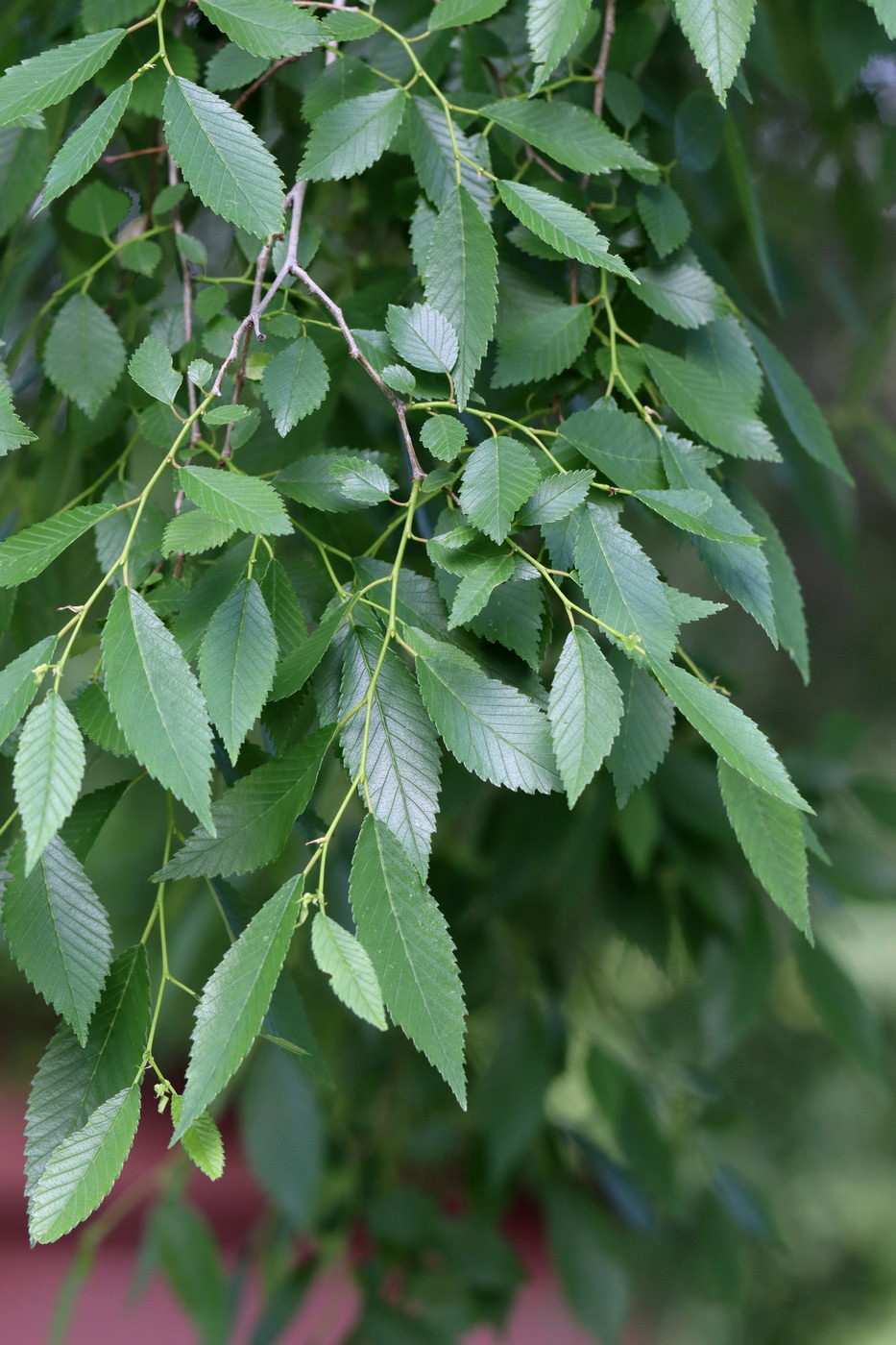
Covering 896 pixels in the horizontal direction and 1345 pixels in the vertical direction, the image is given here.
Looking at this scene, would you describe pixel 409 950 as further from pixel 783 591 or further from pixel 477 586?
pixel 783 591

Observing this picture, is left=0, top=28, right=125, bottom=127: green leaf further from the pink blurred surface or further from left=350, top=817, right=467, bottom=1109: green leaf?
the pink blurred surface

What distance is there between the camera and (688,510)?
1.14ft

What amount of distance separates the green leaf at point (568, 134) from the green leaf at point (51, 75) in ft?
0.42

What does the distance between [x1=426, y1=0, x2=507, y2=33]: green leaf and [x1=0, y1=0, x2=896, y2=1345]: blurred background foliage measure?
9 centimetres

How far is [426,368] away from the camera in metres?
0.36

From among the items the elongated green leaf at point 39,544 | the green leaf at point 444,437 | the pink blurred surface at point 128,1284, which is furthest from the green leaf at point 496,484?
the pink blurred surface at point 128,1284

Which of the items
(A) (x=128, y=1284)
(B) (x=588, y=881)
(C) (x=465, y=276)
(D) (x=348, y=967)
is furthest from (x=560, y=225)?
(A) (x=128, y=1284)

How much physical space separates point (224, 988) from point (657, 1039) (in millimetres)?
1073

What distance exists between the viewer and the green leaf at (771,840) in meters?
0.36

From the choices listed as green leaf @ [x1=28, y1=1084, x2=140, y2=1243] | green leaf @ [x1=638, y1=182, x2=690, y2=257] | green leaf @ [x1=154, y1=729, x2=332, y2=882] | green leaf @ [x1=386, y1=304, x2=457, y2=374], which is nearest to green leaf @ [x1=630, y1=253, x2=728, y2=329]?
green leaf @ [x1=638, y1=182, x2=690, y2=257]

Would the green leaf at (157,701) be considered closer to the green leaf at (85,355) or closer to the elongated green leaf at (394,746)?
the elongated green leaf at (394,746)

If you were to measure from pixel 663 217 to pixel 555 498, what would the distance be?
0.56 feet

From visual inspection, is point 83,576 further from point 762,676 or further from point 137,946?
point 762,676

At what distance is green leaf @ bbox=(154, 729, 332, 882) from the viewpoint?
1.08 ft
